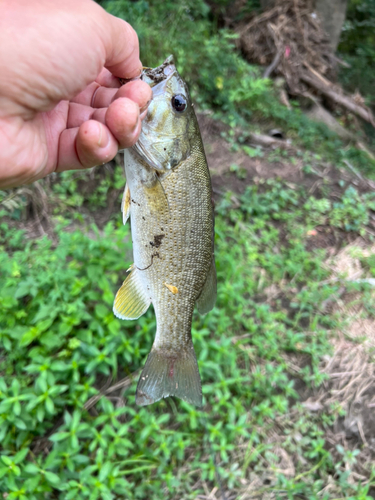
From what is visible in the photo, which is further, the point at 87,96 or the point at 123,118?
the point at 87,96

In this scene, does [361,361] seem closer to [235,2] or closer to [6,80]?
[6,80]

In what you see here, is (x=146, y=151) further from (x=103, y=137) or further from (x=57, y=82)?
(x=57, y=82)

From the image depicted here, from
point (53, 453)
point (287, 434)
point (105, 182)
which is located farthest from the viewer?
point (105, 182)

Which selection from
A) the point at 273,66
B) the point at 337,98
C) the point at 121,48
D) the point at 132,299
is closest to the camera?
the point at 121,48

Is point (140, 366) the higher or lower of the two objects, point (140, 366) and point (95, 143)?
the lower

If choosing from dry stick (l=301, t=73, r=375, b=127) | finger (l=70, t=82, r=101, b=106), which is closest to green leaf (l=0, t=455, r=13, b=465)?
finger (l=70, t=82, r=101, b=106)

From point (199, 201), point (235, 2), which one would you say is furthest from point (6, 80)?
point (235, 2)

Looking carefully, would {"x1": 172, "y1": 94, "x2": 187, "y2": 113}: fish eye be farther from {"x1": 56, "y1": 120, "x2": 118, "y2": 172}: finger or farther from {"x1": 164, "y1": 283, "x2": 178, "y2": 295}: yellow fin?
{"x1": 164, "y1": 283, "x2": 178, "y2": 295}: yellow fin

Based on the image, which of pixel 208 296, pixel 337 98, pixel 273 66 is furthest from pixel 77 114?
pixel 337 98
